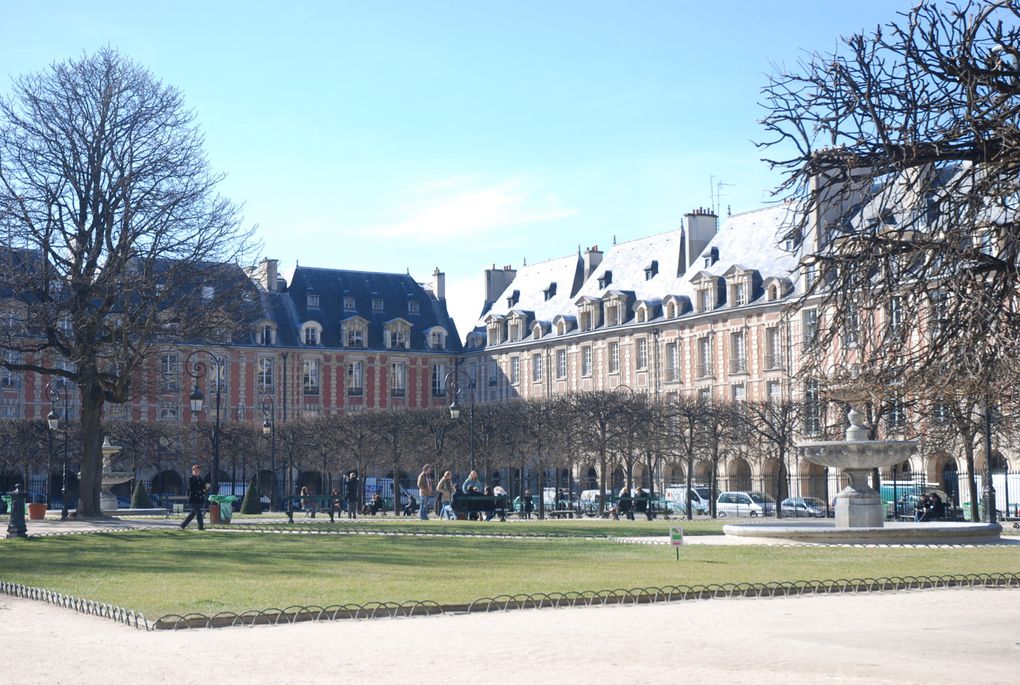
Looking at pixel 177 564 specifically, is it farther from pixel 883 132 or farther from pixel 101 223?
pixel 101 223

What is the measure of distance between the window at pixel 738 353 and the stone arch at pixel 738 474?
3751 mm

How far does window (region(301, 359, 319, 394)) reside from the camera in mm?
69000

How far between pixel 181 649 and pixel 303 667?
1270 mm

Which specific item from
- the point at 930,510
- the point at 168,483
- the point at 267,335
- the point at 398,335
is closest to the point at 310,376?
the point at 267,335

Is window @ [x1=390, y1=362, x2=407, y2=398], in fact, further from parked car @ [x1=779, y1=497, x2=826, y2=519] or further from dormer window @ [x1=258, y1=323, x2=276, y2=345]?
parked car @ [x1=779, y1=497, x2=826, y2=519]

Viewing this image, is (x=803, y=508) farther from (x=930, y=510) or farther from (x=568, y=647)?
(x=568, y=647)

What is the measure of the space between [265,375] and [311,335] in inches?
119

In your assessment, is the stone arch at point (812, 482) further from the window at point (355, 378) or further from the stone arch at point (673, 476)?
the window at point (355, 378)

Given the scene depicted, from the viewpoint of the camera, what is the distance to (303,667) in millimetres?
8766

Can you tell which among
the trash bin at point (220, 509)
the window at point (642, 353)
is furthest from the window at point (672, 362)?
the trash bin at point (220, 509)

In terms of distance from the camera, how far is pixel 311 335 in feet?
227

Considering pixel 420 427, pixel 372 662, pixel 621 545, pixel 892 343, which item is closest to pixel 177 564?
Answer: pixel 621 545

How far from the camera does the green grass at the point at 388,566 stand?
42.8 ft

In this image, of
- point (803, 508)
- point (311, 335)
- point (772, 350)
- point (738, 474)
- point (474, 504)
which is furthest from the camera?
point (311, 335)
